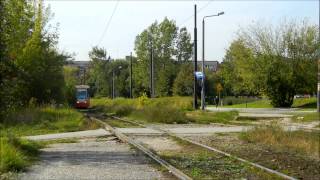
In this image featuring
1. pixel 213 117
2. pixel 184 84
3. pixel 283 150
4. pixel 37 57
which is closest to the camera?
pixel 283 150

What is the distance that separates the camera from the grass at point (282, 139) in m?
17.9

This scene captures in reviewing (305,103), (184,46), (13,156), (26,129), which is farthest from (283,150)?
(184,46)

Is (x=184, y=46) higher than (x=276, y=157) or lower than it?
higher

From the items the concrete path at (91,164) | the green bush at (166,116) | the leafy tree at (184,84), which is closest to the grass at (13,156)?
the concrete path at (91,164)

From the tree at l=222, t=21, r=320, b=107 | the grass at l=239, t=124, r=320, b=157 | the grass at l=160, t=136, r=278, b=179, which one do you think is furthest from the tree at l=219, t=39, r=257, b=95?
the grass at l=160, t=136, r=278, b=179

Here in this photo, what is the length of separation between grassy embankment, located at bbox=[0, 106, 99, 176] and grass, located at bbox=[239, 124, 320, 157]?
7499 millimetres

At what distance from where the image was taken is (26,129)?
29016 mm

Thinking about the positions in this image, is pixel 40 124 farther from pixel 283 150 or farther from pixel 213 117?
pixel 283 150

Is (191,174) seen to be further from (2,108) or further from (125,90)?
(125,90)

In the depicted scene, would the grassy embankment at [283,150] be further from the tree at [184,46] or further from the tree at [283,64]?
the tree at [184,46]

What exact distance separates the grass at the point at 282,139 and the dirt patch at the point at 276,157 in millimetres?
418

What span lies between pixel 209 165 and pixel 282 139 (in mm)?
7044

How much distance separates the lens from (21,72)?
1719 centimetres

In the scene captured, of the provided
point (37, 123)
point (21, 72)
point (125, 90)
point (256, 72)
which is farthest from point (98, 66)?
point (21, 72)
